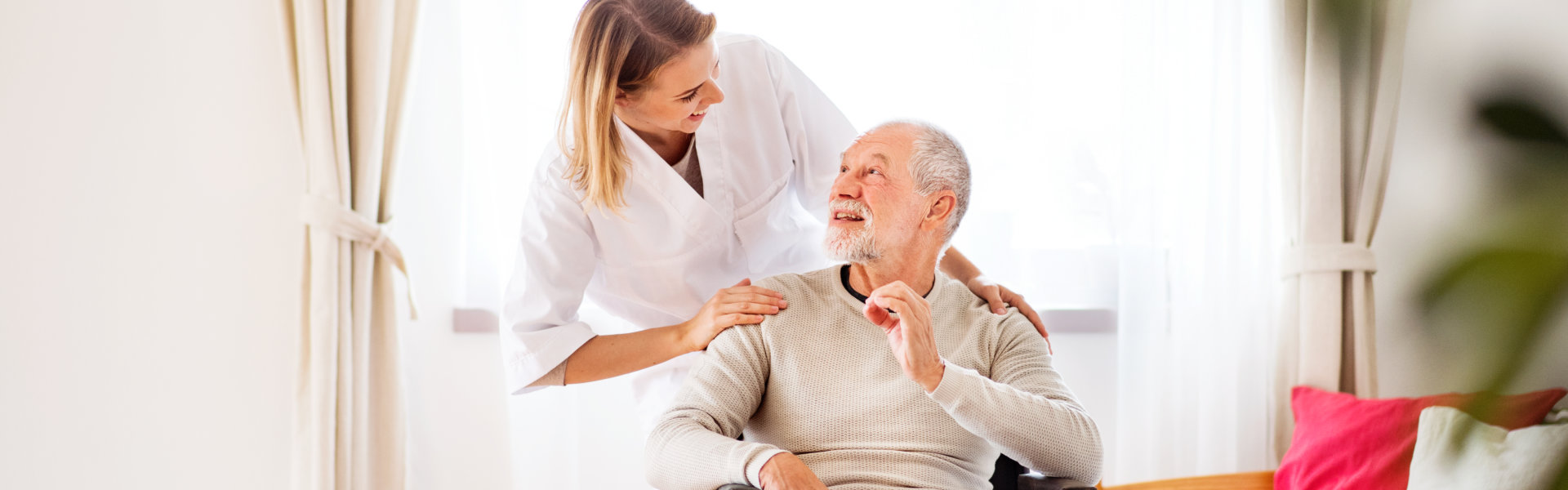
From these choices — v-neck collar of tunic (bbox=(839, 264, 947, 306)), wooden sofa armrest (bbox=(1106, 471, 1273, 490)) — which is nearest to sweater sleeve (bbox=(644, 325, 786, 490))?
v-neck collar of tunic (bbox=(839, 264, 947, 306))

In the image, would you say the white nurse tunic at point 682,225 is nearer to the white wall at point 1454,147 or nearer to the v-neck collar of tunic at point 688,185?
Result: the v-neck collar of tunic at point 688,185

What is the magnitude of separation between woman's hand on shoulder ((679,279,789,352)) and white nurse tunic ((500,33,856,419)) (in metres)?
0.18

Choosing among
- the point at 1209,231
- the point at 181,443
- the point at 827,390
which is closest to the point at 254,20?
the point at 181,443

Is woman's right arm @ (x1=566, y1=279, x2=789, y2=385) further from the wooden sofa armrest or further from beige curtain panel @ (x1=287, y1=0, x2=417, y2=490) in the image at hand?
the wooden sofa armrest

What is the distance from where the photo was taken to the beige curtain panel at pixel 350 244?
7.48ft

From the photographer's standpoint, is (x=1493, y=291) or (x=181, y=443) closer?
(x=1493, y=291)

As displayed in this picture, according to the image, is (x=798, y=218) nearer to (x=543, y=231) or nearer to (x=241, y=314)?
(x=543, y=231)

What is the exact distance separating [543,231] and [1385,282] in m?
1.84

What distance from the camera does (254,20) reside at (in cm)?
256

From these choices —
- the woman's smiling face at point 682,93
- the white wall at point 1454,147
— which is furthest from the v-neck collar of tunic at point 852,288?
the white wall at point 1454,147

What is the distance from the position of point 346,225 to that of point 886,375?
130 cm

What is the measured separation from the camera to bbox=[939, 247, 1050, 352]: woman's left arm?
6.40 ft

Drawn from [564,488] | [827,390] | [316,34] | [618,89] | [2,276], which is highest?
[316,34]

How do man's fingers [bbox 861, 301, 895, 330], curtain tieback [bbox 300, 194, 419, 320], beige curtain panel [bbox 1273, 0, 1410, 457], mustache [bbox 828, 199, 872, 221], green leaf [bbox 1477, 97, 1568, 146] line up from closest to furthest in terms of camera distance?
green leaf [bbox 1477, 97, 1568, 146] < man's fingers [bbox 861, 301, 895, 330] < mustache [bbox 828, 199, 872, 221] < curtain tieback [bbox 300, 194, 419, 320] < beige curtain panel [bbox 1273, 0, 1410, 457]
